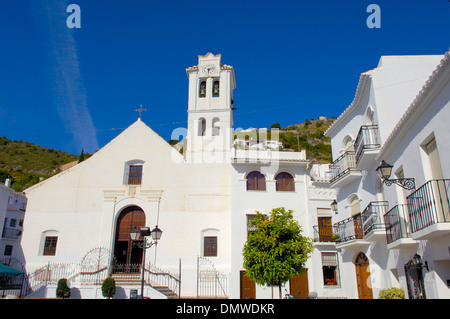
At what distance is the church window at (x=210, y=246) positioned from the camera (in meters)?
21.7

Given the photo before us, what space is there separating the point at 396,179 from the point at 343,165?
631cm

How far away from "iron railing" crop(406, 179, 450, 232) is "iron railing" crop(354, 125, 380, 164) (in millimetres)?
4028

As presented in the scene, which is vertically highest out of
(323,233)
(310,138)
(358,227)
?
(310,138)

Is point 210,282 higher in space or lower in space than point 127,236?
lower

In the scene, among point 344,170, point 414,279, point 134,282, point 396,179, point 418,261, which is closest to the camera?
point 396,179

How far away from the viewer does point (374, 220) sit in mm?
12930

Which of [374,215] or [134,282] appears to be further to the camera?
[134,282]

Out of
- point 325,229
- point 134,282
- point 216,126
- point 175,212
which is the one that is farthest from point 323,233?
point 134,282

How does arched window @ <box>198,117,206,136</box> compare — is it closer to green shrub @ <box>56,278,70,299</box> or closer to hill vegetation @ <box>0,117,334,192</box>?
green shrub @ <box>56,278,70,299</box>

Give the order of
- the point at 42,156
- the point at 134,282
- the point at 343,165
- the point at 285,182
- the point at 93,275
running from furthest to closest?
the point at 42,156, the point at 285,182, the point at 93,275, the point at 134,282, the point at 343,165

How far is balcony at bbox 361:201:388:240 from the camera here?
12.4 metres

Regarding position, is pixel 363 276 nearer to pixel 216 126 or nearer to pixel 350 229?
pixel 350 229

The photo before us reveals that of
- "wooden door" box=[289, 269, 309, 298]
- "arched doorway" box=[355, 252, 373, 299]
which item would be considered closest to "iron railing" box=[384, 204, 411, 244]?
"arched doorway" box=[355, 252, 373, 299]

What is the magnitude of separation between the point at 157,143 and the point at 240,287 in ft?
36.8
